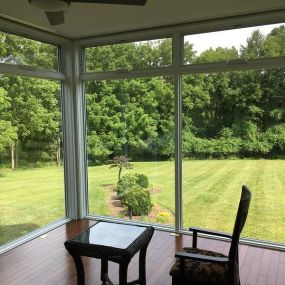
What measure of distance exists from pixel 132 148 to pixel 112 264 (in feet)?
5.86

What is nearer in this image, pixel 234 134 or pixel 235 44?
pixel 235 44

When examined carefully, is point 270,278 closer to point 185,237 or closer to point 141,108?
point 185,237

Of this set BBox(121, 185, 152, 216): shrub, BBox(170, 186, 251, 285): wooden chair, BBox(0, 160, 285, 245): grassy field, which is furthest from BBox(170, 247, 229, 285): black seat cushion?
BBox(121, 185, 152, 216): shrub

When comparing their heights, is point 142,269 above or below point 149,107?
below

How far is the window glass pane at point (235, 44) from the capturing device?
3.78 meters

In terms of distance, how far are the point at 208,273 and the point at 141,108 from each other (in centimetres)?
275

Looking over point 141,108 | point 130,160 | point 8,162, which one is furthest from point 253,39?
point 8,162

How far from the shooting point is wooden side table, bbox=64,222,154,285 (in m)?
2.56

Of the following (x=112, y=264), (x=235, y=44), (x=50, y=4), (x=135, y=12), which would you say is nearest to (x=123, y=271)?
(x=112, y=264)

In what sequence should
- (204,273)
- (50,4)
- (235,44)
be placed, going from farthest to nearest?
(235,44), (204,273), (50,4)

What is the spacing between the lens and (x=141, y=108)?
185 inches

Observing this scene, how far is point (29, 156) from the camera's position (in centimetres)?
444

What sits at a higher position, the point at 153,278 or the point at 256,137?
the point at 256,137

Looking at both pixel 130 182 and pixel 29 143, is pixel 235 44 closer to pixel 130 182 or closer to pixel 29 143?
pixel 130 182
